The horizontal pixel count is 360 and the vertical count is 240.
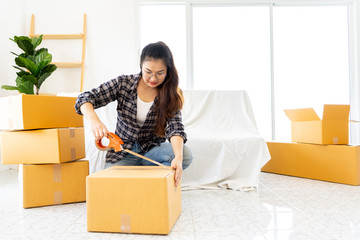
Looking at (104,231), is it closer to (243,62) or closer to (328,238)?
(328,238)

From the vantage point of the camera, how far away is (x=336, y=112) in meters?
2.06

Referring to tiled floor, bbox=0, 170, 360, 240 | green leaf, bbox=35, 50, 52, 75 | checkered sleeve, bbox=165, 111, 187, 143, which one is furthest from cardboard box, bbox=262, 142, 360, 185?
green leaf, bbox=35, 50, 52, 75

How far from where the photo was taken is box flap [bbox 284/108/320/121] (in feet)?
7.07

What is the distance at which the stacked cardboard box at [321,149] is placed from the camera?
1.98 meters

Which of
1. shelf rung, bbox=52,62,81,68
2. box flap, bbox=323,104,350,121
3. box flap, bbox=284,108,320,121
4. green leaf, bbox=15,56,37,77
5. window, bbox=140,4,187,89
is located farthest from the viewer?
window, bbox=140,4,187,89

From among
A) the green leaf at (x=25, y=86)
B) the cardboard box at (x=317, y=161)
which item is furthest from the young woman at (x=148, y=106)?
the cardboard box at (x=317, y=161)

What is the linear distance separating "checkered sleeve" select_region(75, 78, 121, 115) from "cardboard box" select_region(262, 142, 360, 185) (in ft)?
4.96

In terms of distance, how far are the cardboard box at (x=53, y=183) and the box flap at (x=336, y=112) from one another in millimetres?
1685

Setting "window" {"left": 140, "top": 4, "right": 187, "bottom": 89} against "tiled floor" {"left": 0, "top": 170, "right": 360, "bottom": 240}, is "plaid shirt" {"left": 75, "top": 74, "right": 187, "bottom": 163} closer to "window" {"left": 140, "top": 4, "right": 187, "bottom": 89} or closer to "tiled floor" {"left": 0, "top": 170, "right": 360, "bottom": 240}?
"tiled floor" {"left": 0, "top": 170, "right": 360, "bottom": 240}

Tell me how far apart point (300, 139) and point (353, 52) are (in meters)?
1.75

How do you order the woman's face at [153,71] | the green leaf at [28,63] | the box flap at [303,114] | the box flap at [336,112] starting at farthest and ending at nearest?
1. the box flap at [303,114]
2. the box flap at [336,112]
3. the green leaf at [28,63]
4. the woman's face at [153,71]

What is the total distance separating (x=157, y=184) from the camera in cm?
106

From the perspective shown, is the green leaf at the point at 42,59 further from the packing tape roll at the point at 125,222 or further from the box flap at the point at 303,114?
the box flap at the point at 303,114

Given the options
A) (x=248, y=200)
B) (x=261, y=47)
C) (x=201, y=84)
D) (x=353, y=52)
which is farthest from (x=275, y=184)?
(x=353, y=52)
